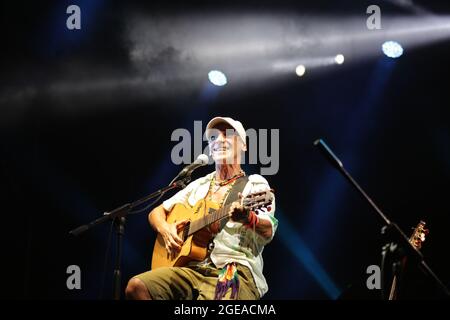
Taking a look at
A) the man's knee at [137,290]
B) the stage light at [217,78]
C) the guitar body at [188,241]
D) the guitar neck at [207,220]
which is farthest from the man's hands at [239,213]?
the stage light at [217,78]

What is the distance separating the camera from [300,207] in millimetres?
6395

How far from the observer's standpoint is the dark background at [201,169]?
20.4 ft

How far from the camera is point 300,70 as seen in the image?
6570 millimetres

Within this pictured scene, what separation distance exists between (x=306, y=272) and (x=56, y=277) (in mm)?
2662

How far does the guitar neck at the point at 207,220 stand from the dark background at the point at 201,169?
1893 mm

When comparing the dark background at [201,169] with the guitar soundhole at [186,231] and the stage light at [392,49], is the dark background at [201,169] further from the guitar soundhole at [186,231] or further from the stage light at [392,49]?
the guitar soundhole at [186,231]

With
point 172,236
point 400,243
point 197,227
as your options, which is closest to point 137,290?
point 172,236

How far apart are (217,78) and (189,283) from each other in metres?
2.93

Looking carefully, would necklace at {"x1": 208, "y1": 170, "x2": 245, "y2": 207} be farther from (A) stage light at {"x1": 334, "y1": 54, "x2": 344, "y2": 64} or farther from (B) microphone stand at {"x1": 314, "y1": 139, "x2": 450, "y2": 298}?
(A) stage light at {"x1": 334, "y1": 54, "x2": 344, "y2": 64}

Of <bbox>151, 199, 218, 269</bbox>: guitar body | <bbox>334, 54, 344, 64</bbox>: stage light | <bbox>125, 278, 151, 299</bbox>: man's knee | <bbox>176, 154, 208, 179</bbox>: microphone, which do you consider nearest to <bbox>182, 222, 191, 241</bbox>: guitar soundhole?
<bbox>151, 199, 218, 269</bbox>: guitar body

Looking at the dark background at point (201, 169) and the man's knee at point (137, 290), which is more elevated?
the dark background at point (201, 169)
